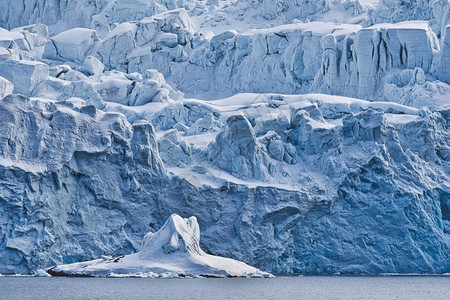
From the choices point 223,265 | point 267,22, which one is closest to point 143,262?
point 223,265

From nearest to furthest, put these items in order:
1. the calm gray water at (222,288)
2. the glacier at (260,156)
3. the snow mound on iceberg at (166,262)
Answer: the calm gray water at (222,288) < the snow mound on iceberg at (166,262) < the glacier at (260,156)

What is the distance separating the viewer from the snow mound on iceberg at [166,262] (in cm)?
3616

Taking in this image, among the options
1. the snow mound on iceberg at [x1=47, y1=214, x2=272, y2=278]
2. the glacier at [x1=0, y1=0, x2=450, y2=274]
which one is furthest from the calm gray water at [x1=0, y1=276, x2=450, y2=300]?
the glacier at [x1=0, y1=0, x2=450, y2=274]

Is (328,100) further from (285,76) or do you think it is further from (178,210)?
(178,210)

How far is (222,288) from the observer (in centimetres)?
3481

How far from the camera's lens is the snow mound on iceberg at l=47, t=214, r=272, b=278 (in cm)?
3616

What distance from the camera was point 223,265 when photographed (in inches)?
1462

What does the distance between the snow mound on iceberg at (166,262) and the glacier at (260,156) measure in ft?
9.58

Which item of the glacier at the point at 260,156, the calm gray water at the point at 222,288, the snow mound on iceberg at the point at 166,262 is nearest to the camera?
the calm gray water at the point at 222,288

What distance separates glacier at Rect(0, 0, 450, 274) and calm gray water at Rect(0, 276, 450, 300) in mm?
2201

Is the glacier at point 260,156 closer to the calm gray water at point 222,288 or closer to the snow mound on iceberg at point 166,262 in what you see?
the calm gray water at point 222,288

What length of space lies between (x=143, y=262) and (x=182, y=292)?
11.7ft

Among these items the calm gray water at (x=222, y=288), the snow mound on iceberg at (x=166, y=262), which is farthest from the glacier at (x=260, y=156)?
the snow mound on iceberg at (x=166, y=262)

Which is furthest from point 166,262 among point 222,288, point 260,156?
point 260,156
